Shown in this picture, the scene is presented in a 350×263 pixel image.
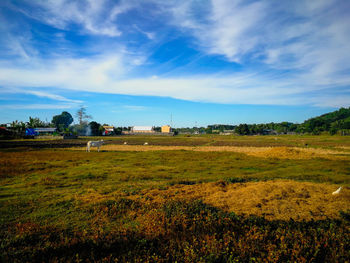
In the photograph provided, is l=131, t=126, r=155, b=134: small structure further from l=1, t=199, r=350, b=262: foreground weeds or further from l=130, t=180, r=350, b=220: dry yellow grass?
l=1, t=199, r=350, b=262: foreground weeds

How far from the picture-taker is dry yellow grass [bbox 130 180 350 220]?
8.19 m

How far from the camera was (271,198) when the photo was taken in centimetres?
946

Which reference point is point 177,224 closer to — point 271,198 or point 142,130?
point 271,198

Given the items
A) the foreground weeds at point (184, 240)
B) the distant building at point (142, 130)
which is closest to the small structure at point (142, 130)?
the distant building at point (142, 130)

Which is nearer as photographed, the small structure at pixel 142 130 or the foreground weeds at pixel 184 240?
the foreground weeds at pixel 184 240

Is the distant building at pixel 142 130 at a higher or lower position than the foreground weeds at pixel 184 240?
higher

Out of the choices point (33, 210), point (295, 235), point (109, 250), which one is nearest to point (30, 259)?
point (109, 250)

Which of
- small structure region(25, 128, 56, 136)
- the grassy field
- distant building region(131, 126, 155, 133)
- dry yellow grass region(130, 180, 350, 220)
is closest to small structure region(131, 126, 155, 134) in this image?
distant building region(131, 126, 155, 133)

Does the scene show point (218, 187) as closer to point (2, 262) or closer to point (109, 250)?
point (109, 250)

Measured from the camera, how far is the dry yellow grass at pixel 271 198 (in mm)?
8188

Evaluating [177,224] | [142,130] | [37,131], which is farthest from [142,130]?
[177,224]

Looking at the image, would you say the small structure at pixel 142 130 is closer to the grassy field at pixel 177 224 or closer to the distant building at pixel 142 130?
the distant building at pixel 142 130

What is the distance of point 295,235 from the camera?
6293 mm

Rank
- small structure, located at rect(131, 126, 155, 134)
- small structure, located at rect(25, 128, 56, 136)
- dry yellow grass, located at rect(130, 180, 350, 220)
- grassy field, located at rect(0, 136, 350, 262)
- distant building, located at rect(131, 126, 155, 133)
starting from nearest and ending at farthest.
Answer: grassy field, located at rect(0, 136, 350, 262) → dry yellow grass, located at rect(130, 180, 350, 220) → small structure, located at rect(25, 128, 56, 136) → small structure, located at rect(131, 126, 155, 134) → distant building, located at rect(131, 126, 155, 133)
